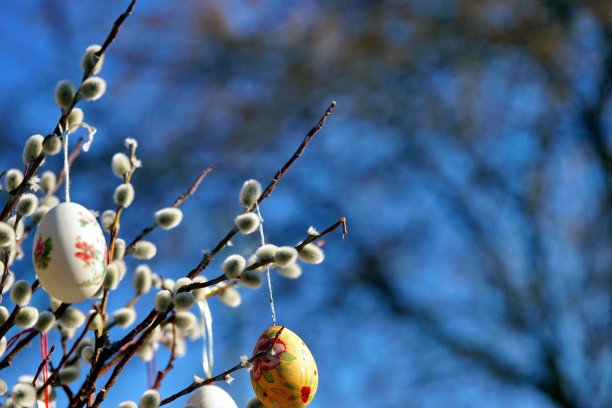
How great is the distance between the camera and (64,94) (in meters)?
0.63

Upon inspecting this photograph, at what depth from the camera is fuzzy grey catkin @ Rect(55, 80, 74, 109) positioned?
624 mm

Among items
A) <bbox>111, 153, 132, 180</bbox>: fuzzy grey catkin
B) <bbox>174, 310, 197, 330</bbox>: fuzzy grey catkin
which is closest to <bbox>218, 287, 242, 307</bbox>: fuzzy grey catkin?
<bbox>174, 310, 197, 330</bbox>: fuzzy grey catkin

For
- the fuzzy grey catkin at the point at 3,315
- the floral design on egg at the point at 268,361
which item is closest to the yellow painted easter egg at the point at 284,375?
the floral design on egg at the point at 268,361

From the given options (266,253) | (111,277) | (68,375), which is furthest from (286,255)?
(68,375)

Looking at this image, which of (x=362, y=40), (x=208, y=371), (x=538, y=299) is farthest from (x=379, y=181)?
(x=208, y=371)

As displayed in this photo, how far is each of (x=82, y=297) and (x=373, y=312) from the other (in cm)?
323

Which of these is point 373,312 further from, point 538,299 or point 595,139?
point 595,139

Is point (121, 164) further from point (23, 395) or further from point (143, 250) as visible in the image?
point (23, 395)

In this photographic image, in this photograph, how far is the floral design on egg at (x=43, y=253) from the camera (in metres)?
0.65

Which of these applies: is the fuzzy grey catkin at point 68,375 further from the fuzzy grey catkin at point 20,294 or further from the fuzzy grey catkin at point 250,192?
the fuzzy grey catkin at point 250,192

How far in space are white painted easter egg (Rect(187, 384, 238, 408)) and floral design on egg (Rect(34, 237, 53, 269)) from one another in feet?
0.60

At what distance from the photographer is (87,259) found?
2.11ft

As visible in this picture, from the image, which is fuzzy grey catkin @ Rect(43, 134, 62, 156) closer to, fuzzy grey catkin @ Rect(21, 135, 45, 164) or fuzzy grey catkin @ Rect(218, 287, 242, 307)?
fuzzy grey catkin @ Rect(21, 135, 45, 164)

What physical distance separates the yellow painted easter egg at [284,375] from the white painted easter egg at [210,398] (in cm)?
3
